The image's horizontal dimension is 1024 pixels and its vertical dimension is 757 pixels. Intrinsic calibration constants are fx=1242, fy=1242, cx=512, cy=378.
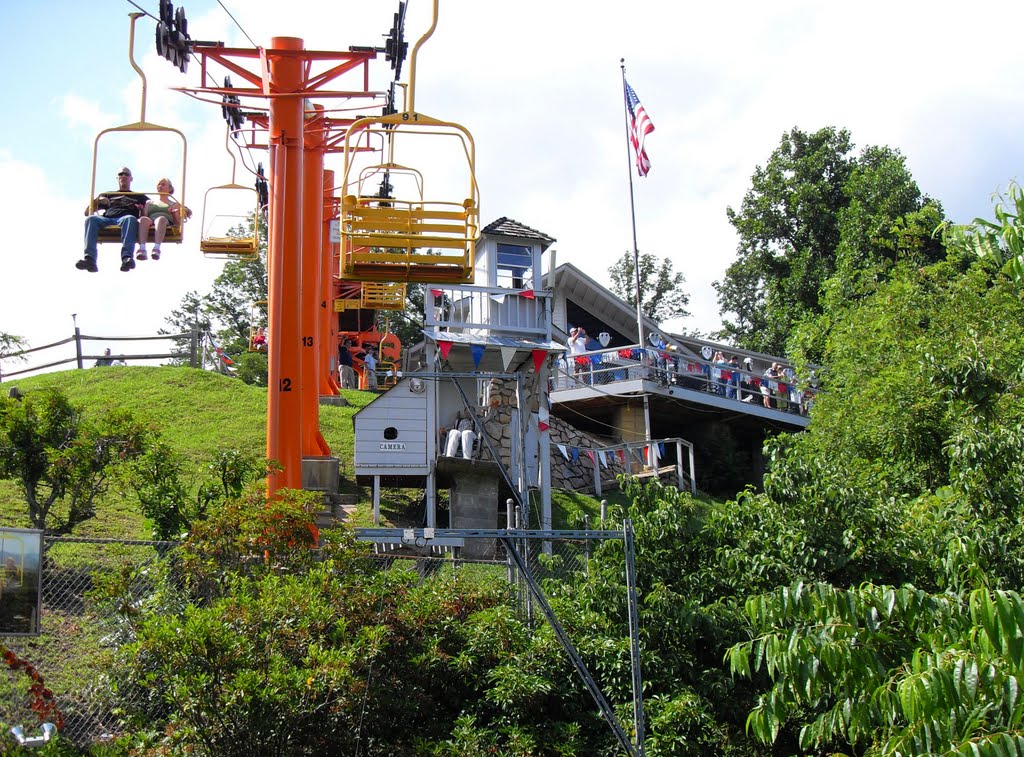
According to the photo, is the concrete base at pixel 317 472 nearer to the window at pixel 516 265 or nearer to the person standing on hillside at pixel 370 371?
the window at pixel 516 265

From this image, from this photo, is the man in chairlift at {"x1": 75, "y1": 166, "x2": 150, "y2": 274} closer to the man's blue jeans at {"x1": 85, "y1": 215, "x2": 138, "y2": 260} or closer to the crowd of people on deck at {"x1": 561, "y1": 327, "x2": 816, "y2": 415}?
the man's blue jeans at {"x1": 85, "y1": 215, "x2": 138, "y2": 260}

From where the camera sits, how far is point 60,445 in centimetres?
1407

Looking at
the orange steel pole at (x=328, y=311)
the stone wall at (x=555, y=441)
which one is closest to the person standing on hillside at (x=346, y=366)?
the orange steel pole at (x=328, y=311)

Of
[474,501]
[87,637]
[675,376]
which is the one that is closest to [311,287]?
[474,501]

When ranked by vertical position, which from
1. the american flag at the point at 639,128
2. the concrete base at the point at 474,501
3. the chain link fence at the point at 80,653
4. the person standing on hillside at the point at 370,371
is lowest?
the chain link fence at the point at 80,653

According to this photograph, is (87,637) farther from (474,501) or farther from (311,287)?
(474,501)

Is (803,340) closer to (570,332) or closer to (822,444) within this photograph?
(822,444)

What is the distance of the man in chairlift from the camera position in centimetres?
1492

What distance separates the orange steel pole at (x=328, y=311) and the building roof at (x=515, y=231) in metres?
5.21

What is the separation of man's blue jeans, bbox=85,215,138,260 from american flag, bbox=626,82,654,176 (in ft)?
54.1

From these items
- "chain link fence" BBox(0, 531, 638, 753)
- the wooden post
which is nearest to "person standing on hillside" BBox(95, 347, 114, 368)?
the wooden post

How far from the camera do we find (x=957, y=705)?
657cm

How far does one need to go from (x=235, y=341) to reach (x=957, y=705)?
39666mm

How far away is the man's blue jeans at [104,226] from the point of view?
49.0ft
